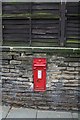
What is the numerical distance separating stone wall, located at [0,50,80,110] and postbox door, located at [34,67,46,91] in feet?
0.29

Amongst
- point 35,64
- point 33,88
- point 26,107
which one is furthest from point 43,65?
point 26,107

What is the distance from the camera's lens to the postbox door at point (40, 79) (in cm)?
621

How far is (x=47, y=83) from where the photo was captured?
629 cm

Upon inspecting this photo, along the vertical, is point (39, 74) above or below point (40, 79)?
above

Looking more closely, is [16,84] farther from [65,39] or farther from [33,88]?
[65,39]

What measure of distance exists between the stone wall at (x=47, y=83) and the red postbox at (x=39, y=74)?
9cm

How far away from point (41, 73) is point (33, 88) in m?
0.38

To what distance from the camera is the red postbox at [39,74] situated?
6184 millimetres

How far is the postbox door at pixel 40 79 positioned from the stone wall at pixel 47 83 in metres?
0.09

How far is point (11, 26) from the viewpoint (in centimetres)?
625

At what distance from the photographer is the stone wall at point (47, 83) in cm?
621

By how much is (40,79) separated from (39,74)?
0.36 feet

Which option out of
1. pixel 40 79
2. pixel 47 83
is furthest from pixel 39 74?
pixel 47 83

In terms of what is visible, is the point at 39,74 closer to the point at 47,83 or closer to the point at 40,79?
the point at 40,79
